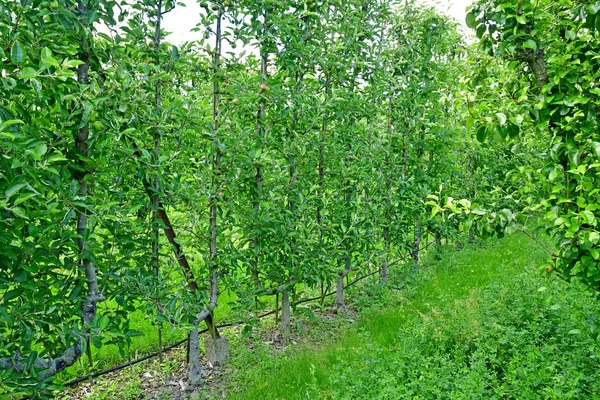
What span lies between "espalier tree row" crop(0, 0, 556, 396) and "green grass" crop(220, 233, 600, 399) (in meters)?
0.67

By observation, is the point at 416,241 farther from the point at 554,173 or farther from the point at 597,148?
the point at 597,148

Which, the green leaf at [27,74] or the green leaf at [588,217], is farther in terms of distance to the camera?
the green leaf at [588,217]

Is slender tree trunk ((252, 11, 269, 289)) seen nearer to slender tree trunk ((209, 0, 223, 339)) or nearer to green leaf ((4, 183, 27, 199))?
slender tree trunk ((209, 0, 223, 339))

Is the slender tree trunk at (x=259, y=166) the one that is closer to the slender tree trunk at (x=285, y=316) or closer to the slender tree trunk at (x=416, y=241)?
the slender tree trunk at (x=285, y=316)

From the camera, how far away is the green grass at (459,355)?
9.02 feet

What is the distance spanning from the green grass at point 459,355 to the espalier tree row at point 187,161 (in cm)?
67

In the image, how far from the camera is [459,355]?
3371 millimetres

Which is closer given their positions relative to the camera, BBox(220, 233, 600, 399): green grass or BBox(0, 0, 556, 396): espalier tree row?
BBox(0, 0, 556, 396): espalier tree row

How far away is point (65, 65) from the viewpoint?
6.17ft

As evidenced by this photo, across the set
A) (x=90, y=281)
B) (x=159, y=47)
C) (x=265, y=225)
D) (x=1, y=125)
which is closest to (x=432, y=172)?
(x=265, y=225)

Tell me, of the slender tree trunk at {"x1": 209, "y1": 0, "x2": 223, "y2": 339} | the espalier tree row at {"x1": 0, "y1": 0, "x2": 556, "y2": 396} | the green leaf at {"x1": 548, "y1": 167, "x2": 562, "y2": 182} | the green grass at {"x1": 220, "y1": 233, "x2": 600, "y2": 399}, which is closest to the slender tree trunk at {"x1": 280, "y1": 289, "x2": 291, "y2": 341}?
the espalier tree row at {"x1": 0, "y1": 0, "x2": 556, "y2": 396}

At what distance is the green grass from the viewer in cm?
275

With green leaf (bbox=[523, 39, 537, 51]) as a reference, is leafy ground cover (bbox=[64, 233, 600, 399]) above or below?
below

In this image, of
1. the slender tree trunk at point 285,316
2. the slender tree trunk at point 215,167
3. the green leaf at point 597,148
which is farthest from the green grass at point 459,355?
the slender tree trunk at point 215,167
